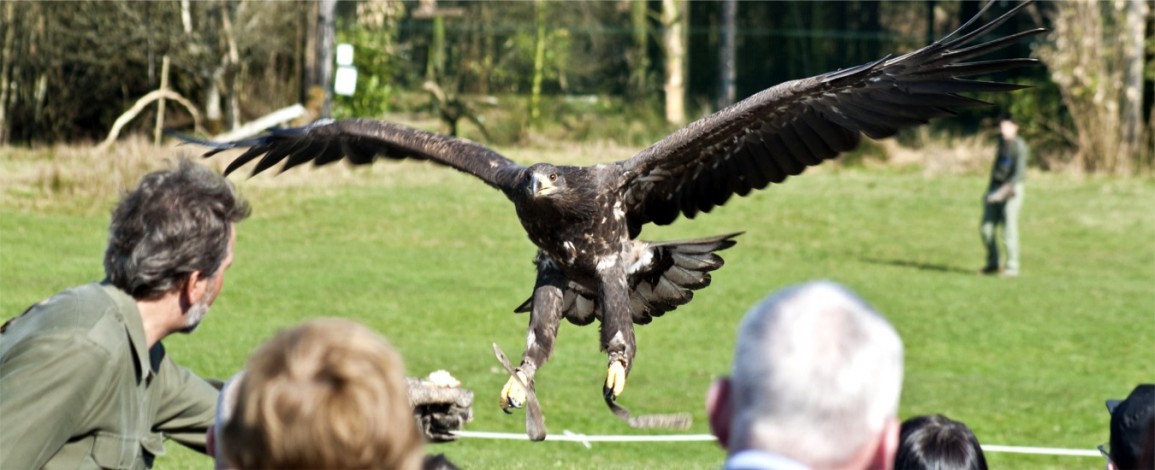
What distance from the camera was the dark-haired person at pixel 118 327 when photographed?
3963 millimetres

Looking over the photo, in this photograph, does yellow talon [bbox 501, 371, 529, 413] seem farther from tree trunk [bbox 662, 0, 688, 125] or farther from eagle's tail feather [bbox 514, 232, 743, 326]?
tree trunk [bbox 662, 0, 688, 125]

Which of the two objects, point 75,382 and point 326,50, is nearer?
point 75,382

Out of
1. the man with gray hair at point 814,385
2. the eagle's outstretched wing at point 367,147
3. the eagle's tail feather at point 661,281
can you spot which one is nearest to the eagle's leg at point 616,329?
the eagle's tail feather at point 661,281

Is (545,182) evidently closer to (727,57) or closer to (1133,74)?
(1133,74)

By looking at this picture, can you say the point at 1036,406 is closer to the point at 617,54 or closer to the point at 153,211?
the point at 153,211

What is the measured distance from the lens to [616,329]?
6922 mm

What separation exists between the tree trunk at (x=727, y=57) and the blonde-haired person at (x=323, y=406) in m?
26.1

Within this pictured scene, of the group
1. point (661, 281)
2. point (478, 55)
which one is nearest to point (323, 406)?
point (661, 281)

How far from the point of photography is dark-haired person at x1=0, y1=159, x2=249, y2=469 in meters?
3.96

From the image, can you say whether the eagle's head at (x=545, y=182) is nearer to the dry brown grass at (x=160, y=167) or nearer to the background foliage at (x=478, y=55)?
the dry brown grass at (x=160, y=167)

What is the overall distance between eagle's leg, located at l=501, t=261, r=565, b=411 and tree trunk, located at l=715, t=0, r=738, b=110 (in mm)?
21259

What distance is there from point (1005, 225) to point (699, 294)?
440cm

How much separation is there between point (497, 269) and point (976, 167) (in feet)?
42.5

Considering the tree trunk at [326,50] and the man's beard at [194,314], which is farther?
the tree trunk at [326,50]
